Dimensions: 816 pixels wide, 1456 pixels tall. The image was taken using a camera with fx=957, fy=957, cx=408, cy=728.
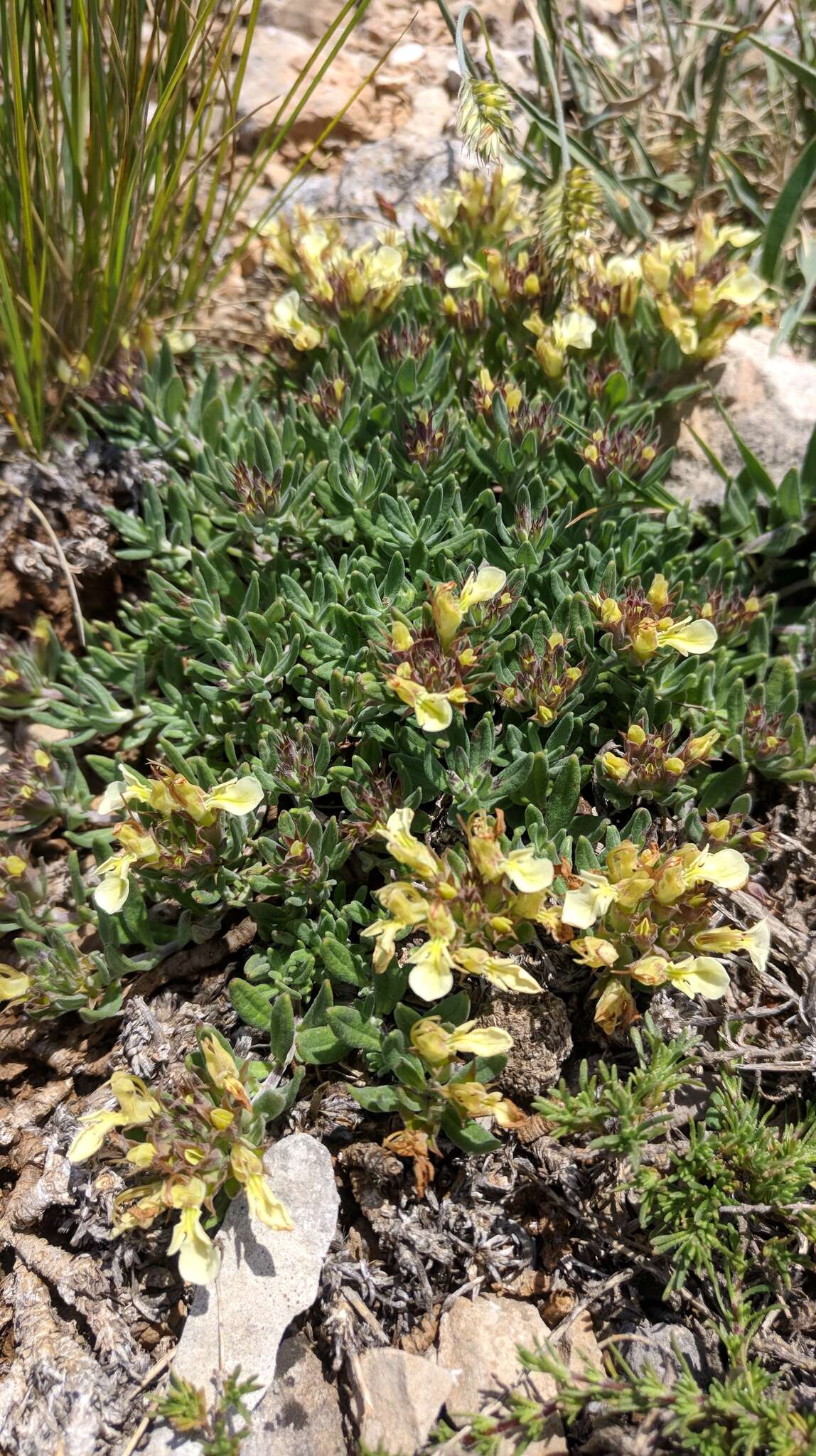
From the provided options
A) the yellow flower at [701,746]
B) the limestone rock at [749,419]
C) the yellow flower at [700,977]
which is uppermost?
the limestone rock at [749,419]

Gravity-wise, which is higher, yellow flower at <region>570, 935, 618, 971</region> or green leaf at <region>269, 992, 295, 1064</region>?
yellow flower at <region>570, 935, 618, 971</region>

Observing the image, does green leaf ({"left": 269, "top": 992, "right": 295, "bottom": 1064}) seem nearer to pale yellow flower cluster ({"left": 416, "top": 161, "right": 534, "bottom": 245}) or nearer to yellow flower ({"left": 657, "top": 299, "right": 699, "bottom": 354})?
yellow flower ({"left": 657, "top": 299, "right": 699, "bottom": 354})

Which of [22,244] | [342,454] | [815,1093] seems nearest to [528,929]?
[815,1093]

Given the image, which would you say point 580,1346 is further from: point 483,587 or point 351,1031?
point 483,587

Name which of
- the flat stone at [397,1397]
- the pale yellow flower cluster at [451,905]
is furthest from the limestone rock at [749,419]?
the flat stone at [397,1397]

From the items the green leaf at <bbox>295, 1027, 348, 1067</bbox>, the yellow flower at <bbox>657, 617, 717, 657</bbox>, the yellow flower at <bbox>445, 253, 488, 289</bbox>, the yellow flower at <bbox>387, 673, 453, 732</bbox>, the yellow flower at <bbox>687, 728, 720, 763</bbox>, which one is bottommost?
the green leaf at <bbox>295, 1027, 348, 1067</bbox>

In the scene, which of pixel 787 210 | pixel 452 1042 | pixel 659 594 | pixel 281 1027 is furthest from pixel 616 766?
pixel 787 210

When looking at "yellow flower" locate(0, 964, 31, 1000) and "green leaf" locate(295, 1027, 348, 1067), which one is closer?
"green leaf" locate(295, 1027, 348, 1067)

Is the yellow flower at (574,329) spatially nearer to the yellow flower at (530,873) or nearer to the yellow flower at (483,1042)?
the yellow flower at (530,873)

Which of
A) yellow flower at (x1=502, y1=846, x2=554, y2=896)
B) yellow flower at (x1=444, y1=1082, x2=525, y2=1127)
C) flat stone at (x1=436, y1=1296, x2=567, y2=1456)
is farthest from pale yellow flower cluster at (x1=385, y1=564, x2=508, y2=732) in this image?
flat stone at (x1=436, y1=1296, x2=567, y2=1456)
